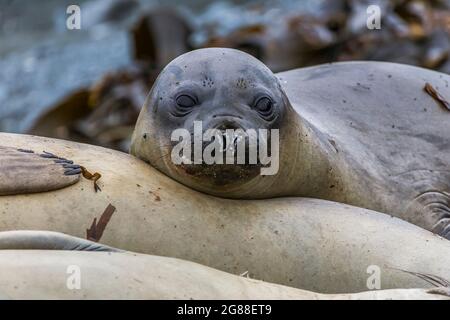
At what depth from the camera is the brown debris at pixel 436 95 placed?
485cm

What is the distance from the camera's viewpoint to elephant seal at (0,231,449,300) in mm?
3088

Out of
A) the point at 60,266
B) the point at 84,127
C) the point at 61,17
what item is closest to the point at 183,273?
the point at 60,266

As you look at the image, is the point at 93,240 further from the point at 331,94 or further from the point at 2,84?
the point at 2,84

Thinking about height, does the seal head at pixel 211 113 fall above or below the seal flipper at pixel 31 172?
above

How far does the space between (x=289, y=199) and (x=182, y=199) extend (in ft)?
1.40

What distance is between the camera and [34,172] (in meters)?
3.75

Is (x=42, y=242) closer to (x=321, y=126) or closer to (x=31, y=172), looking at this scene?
(x=31, y=172)

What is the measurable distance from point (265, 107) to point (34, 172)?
0.74m

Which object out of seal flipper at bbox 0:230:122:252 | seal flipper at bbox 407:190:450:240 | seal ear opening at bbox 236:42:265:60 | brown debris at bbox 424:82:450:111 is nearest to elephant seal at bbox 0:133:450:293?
seal flipper at bbox 0:230:122:252

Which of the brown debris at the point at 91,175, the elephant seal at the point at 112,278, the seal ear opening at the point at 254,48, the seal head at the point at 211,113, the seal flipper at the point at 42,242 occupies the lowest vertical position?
the elephant seal at the point at 112,278

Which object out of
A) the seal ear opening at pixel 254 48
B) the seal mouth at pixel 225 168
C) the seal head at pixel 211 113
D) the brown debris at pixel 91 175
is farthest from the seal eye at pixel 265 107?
the seal ear opening at pixel 254 48

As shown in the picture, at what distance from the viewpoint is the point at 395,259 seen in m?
3.88

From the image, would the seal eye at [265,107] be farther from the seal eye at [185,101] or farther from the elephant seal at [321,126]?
the seal eye at [185,101]

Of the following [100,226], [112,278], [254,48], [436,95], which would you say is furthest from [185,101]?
[254,48]
